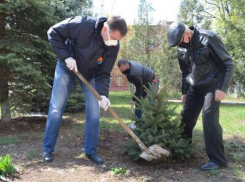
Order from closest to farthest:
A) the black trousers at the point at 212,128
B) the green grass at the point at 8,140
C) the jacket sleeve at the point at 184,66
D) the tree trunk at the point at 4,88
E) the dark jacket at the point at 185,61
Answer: the black trousers at the point at 212,128 < the dark jacket at the point at 185,61 < the jacket sleeve at the point at 184,66 < the green grass at the point at 8,140 < the tree trunk at the point at 4,88

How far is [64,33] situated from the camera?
351 cm

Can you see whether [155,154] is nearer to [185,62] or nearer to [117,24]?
[185,62]

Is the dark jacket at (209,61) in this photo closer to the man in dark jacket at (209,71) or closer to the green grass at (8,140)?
the man in dark jacket at (209,71)

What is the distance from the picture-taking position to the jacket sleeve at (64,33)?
3.48 metres

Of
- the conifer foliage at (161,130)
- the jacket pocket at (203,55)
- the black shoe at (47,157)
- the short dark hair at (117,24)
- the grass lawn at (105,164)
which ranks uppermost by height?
the short dark hair at (117,24)

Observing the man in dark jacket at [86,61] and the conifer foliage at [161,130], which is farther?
the conifer foliage at [161,130]

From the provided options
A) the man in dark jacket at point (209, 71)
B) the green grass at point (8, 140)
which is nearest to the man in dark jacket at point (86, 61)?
the man in dark jacket at point (209, 71)

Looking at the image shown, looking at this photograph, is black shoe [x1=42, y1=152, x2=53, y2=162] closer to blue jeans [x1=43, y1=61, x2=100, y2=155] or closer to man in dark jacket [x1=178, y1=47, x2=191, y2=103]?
blue jeans [x1=43, y1=61, x2=100, y2=155]

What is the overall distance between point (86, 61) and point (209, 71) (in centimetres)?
164

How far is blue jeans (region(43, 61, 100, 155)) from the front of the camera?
148 inches

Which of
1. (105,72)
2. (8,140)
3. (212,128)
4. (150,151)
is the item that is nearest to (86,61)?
(105,72)

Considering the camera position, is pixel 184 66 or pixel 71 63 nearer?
pixel 71 63

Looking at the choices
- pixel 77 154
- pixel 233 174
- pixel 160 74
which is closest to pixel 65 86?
pixel 77 154

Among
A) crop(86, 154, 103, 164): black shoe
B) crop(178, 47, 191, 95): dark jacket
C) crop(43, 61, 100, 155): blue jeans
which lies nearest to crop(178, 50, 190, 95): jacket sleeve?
crop(178, 47, 191, 95): dark jacket
